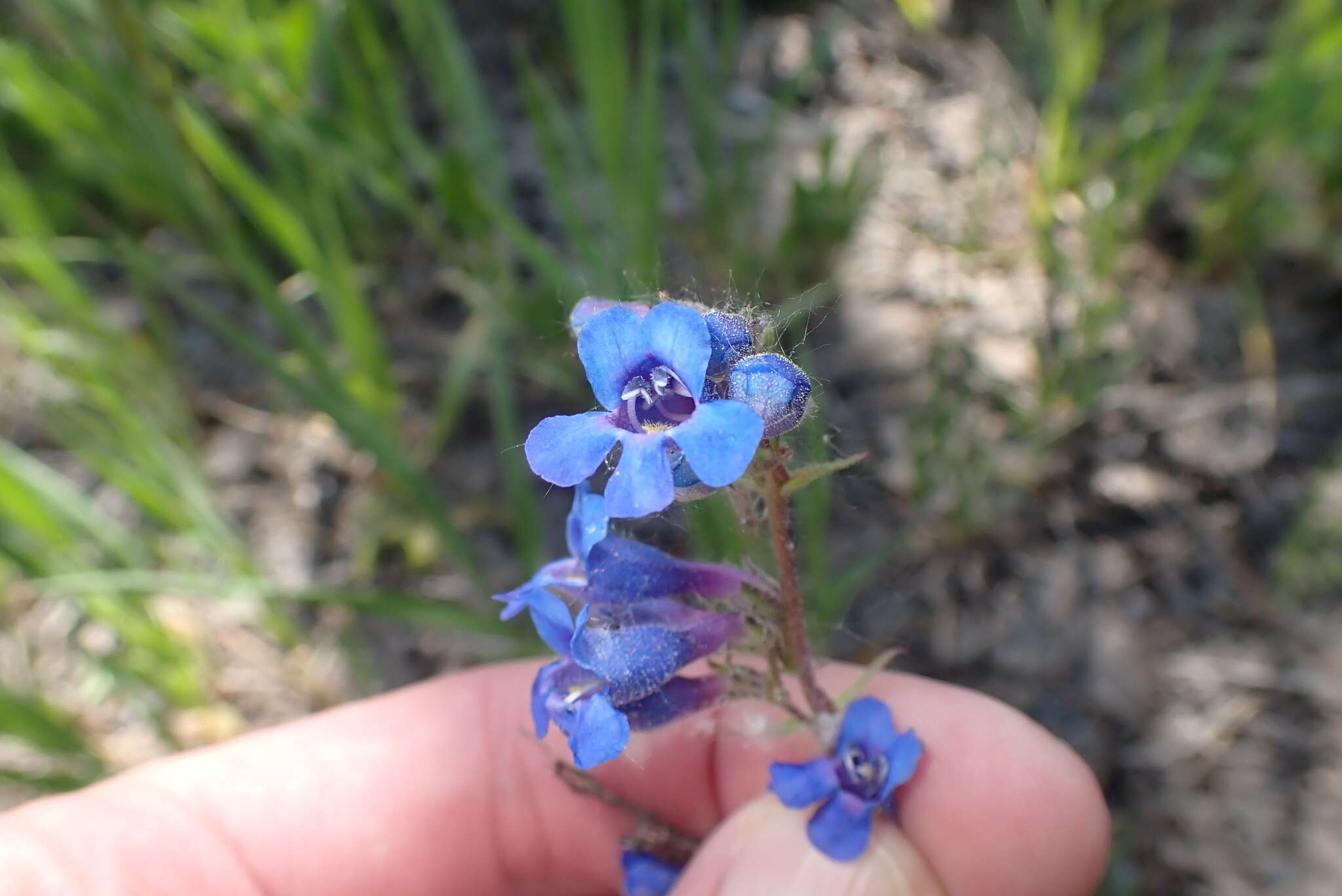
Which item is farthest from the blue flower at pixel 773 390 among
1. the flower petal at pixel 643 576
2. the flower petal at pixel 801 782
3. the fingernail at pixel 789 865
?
the fingernail at pixel 789 865

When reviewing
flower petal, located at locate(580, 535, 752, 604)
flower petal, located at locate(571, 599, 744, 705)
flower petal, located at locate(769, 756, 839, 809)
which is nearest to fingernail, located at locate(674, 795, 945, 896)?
flower petal, located at locate(769, 756, 839, 809)

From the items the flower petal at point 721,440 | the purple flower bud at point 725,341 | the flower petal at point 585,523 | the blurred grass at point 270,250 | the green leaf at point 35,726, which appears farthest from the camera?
the blurred grass at point 270,250

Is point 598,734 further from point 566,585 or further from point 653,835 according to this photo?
point 653,835

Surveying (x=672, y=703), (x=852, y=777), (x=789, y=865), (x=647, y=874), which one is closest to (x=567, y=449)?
(x=672, y=703)

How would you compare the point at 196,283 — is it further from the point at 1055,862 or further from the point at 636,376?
the point at 1055,862

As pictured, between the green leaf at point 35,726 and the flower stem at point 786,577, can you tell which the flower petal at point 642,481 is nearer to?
the flower stem at point 786,577

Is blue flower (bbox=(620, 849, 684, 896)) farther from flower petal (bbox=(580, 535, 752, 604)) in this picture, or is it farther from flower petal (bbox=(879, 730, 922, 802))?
flower petal (bbox=(580, 535, 752, 604))
